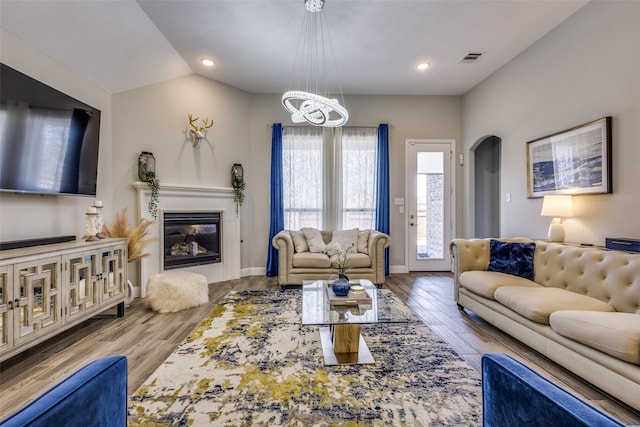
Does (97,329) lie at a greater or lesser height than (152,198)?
lesser

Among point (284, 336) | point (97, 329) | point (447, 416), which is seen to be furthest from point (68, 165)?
point (447, 416)

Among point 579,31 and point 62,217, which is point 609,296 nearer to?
point 579,31

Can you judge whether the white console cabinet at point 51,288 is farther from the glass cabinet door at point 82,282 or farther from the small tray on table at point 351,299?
the small tray on table at point 351,299

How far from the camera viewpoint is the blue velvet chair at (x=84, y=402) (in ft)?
2.07

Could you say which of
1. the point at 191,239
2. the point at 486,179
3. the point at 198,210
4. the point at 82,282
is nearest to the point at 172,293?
the point at 82,282

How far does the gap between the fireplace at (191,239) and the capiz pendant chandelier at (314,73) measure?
2180 mm

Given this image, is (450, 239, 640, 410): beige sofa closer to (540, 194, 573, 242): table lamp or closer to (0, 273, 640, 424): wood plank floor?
(0, 273, 640, 424): wood plank floor

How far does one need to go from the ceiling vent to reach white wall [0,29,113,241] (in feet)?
15.3

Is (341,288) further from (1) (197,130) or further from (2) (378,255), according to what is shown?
(1) (197,130)

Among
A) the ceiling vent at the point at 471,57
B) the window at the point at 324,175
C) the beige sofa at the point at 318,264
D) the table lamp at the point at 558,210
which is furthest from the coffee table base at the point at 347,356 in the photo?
the ceiling vent at the point at 471,57

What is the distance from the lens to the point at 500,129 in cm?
429

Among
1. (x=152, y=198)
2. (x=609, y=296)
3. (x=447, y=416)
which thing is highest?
(x=152, y=198)

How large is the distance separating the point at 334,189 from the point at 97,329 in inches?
143

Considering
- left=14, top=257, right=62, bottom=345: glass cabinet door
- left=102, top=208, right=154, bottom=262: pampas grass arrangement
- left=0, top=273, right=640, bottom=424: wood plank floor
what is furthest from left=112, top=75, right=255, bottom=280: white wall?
left=14, top=257, right=62, bottom=345: glass cabinet door
